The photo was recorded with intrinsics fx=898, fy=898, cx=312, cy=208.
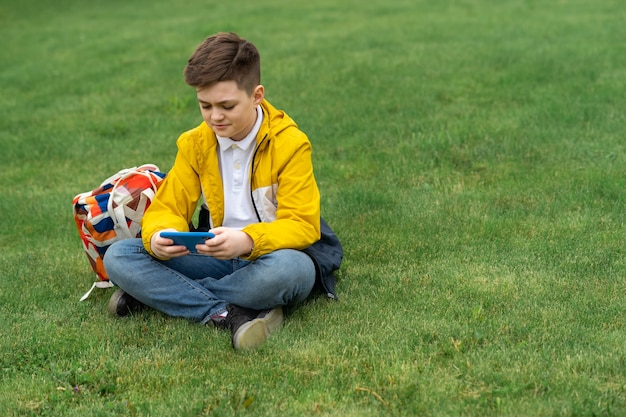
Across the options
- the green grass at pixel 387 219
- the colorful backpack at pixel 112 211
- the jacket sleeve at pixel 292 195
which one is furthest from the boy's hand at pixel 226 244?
the colorful backpack at pixel 112 211

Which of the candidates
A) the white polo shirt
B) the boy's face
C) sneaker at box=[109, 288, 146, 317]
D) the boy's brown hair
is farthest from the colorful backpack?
the boy's brown hair

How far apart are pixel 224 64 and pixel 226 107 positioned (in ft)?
0.67

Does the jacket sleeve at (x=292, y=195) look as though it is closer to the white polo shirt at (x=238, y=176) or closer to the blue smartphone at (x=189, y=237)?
the white polo shirt at (x=238, y=176)

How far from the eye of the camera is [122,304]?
4523mm

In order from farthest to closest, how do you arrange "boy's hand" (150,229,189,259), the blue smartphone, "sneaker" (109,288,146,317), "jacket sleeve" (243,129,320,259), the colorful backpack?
the colorful backpack < "sneaker" (109,288,146,317) < "jacket sleeve" (243,129,320,259) < "boy's hand" (150,229,189,259) < the blue smartphone

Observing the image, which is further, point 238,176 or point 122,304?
point 122,304

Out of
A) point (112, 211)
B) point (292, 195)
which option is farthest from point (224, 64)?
point (112, 211)

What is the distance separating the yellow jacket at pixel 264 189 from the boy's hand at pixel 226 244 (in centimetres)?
6

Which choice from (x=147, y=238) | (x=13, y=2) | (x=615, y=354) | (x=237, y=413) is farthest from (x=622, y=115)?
(x=13, y=2)

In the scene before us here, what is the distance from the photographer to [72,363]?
3949 millimetres

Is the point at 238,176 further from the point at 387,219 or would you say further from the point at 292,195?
the point at 387,219

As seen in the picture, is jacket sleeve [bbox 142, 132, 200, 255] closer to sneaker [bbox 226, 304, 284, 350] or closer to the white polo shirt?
the white polo shirt

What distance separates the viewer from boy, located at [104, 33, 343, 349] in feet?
13.8

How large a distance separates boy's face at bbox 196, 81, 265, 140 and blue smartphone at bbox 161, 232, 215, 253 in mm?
559
